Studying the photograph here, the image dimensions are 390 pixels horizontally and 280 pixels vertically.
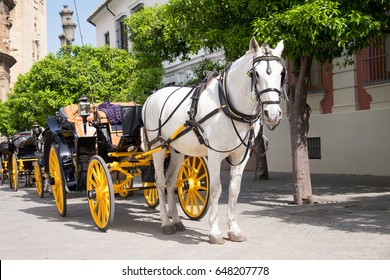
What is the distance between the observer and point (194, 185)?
318 inches

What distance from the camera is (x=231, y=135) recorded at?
251 inches

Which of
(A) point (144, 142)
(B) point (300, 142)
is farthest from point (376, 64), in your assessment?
(A) point (144, 142)

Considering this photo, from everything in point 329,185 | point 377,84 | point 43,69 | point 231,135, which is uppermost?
point 43,69

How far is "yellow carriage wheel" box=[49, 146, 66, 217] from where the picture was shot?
29.5ft

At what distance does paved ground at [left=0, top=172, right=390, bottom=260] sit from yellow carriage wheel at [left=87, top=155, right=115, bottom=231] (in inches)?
7.2

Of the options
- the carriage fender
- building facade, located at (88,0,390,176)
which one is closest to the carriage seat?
the carriage fender

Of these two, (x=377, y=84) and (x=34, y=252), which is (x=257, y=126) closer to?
(x=34, y=252)

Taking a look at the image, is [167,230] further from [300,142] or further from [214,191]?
[300,142]

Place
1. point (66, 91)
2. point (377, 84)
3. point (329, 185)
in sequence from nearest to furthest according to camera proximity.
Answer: point (329, 185) < point (377, 84) < point (66, 91)

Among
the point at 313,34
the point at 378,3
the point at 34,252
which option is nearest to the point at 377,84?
the point at 378,3

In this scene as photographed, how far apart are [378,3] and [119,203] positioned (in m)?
A: 5.80

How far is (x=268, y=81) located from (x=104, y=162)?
2909 mm

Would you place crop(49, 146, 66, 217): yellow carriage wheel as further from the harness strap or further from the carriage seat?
the harness strap

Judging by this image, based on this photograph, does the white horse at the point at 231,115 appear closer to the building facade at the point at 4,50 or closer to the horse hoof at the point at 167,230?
the horse hoof at the point at 167,230
